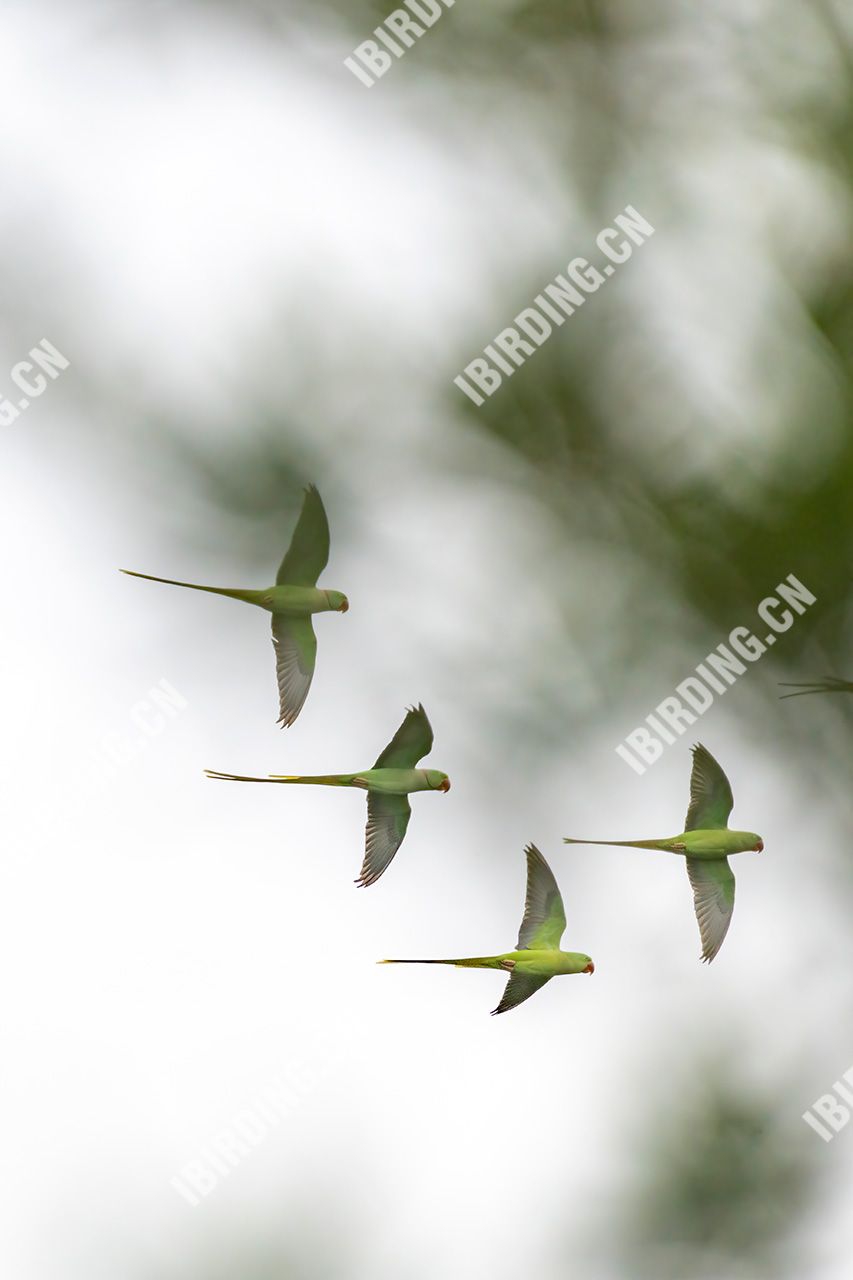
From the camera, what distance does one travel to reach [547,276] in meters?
1.00

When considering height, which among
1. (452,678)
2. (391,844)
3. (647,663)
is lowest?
(391,844)

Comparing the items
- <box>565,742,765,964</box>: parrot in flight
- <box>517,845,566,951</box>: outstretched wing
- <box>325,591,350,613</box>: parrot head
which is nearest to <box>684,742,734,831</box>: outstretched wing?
<box>565,742,765,964</box>: parrot in flight

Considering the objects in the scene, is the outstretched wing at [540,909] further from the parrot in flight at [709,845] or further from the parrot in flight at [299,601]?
the parrot in flight at [299,601]

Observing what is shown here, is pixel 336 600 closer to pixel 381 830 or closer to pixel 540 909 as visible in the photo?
pixel 381 830

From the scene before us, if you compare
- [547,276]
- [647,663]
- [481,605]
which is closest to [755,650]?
[647,663]

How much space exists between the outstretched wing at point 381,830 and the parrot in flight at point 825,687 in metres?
0.30

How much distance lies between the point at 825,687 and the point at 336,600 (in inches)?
14.4

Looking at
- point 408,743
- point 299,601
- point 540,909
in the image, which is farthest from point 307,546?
point 540,909

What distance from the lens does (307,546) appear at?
2.91 feet

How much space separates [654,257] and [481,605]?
1.08 ft

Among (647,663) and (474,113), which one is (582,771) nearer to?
(647,663)

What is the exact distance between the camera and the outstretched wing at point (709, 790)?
97 cm

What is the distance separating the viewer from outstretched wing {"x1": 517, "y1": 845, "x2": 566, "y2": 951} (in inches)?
39.2

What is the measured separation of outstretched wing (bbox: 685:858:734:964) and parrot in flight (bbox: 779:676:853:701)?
14 centimetres
